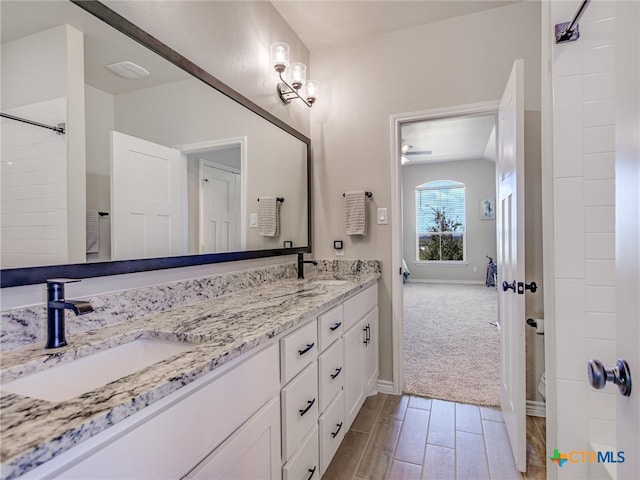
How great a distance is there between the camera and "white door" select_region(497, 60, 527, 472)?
63.4 inches

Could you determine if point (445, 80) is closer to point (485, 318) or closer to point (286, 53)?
point (286, 53)

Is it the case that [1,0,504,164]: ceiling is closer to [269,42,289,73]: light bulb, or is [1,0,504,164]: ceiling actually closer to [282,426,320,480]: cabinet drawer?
[269,42,289,73]: light bulb

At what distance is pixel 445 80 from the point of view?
2441mm

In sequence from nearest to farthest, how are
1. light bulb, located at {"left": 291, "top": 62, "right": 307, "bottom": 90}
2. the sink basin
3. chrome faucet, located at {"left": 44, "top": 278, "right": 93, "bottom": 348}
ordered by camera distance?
the sink basin
chrome faucet, located at {"left": 44, "top": 278, "right": 93, "bottom": 348}
light bulb, located at {"left": 291, "top": 62, "right": 307, "bottom": 90}

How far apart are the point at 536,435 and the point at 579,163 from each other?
168cm

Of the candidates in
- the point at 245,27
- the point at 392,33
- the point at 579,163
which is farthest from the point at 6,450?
the point at 392,33

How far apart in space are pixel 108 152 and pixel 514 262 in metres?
1.86

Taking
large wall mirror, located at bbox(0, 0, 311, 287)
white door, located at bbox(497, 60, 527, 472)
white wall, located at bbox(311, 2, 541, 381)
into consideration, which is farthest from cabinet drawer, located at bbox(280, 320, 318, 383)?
white wall, located at bbox(311, 2, 541, 381)

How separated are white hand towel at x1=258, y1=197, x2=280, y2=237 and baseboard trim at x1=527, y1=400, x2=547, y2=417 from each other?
6.74 feet

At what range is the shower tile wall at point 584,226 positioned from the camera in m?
1.20

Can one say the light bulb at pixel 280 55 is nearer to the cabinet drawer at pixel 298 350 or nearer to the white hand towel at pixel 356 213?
the white hand towel at pixel 356 213

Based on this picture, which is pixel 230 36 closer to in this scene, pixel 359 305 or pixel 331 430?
pixel 359 305

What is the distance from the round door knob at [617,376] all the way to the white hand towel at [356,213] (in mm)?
1885

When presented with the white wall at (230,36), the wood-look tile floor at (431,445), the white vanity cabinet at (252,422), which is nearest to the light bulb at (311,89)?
the white wall at (230,36)
